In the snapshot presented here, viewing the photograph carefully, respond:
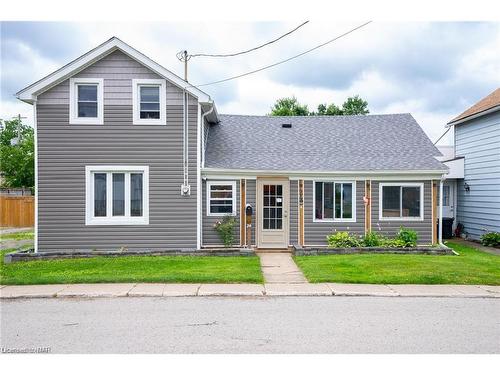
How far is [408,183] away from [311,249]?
457 cm

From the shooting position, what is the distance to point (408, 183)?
52.9ft

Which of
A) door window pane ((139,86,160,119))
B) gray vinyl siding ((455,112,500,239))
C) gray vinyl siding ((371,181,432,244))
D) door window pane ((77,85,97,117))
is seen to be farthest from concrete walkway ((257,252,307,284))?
gray vinyl siding ((455,112,500,239))

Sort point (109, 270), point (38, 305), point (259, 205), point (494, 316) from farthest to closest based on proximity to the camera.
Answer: point (259, 205) < point (109, 270) < point (38, 305) < point (494, 316)

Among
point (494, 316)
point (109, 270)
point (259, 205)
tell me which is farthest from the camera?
point (259, 205)

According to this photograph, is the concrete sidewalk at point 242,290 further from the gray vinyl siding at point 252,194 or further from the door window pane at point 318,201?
the door window pane at point 318,201

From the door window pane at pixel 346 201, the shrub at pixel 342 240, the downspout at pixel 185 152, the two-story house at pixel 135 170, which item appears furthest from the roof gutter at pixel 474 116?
the downspout at pixel 185 152

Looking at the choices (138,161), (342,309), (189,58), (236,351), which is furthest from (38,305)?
(189,58)

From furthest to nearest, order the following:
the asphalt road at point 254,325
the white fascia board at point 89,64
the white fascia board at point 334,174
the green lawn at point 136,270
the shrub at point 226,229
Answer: the white fascia board at point 334,174 < the shrub at point 226,229 < the white fascia board at point 89,64 < the green lawn at point 136,270 < the asphalt road at point 254,325

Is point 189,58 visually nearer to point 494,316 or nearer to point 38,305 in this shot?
point 38,305

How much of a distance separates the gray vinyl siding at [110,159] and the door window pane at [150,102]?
36 cm

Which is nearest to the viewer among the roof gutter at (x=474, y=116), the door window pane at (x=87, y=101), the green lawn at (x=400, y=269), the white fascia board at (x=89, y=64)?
the green lawn at (x=400, y=269)

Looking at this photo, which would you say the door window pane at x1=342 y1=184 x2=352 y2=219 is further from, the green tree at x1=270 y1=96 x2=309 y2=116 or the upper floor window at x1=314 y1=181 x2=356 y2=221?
the green tree at x1=270 y1=96 x2=309 y2=116

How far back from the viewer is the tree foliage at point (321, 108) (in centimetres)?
4322

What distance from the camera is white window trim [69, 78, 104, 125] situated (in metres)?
14.4
